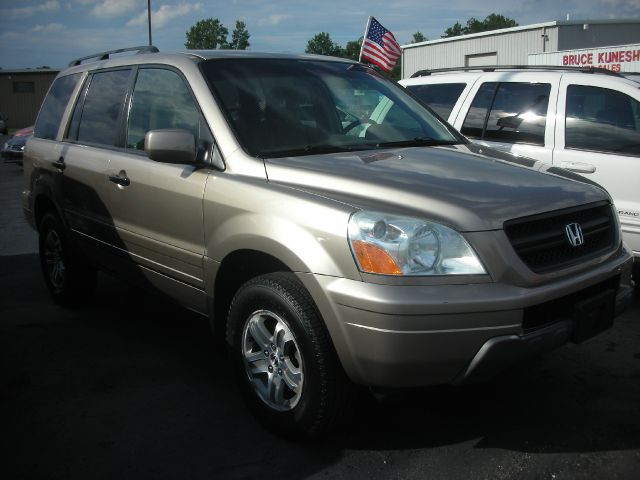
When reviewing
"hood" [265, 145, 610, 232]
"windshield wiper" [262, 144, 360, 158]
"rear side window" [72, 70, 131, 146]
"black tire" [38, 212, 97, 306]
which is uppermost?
"rear side window" [72, 70, 131, 146]

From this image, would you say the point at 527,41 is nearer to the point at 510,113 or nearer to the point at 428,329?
the point at 510,113

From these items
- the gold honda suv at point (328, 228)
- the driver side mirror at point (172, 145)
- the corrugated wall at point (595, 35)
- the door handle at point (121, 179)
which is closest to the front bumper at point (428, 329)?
the gold honda suv at point (328, 228)

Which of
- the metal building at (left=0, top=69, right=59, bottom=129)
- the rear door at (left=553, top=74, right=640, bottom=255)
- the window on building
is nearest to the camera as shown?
the rear door at (left=553, top=74, right=640, bottom=255)

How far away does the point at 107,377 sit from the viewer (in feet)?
13.0

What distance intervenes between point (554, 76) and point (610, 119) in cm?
64

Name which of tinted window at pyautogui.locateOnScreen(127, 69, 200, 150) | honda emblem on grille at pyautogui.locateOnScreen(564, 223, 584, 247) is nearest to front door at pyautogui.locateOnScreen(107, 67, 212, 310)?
tinted window at pyautogui.locateOnScreen(127, 69, 200, 150)

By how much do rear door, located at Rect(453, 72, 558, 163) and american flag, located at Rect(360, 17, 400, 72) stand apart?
6294mm

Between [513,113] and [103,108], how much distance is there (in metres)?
3.31

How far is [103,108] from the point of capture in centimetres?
455

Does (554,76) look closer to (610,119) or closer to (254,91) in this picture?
(610,119)

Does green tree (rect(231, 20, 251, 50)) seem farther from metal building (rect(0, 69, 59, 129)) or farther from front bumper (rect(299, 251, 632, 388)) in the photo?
front bumper (rect(299, 251, 632, 388))

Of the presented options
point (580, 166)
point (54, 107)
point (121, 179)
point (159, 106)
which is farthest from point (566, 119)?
point (54, 107)

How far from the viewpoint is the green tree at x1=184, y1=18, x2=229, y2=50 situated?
97312mm

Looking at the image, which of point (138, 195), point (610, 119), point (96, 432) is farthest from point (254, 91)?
point (610, 119)
